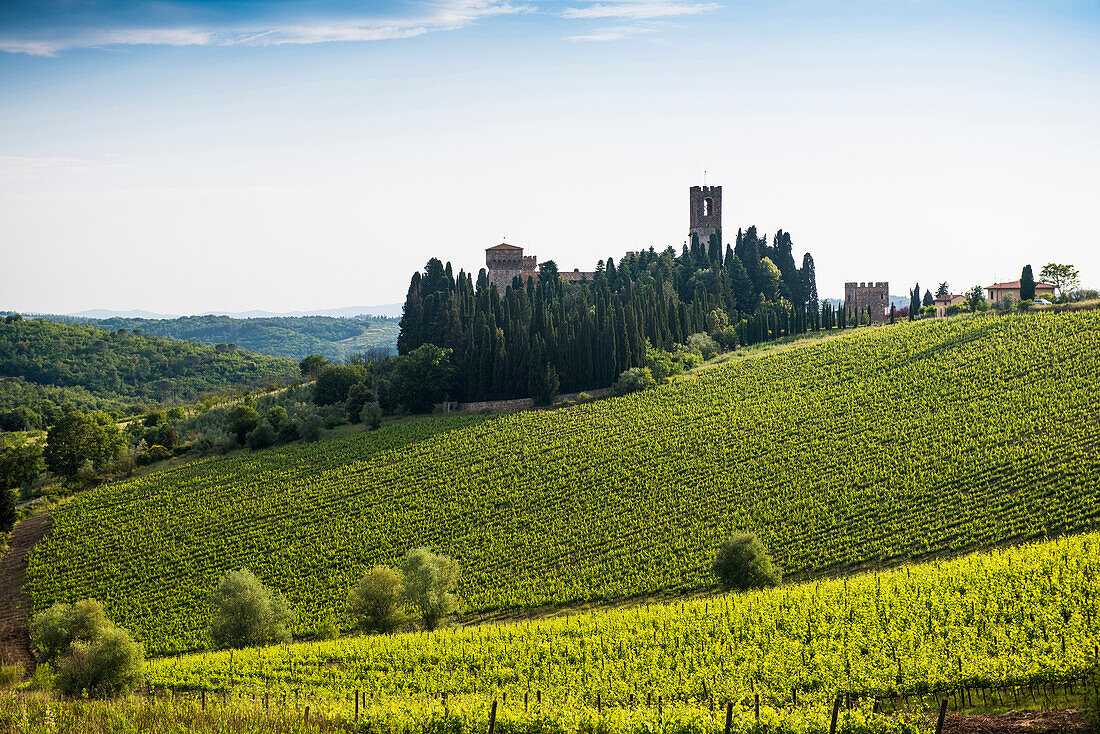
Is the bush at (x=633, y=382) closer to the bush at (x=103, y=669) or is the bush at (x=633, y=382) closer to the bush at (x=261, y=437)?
the bush at (x=261, y=437)

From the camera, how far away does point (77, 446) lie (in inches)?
2793

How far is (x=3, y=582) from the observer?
52188 mm

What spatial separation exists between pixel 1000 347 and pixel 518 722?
62.5 m

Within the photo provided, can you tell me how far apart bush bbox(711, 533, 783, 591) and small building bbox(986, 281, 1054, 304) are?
62.2 meters

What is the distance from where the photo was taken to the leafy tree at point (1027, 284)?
8244cm

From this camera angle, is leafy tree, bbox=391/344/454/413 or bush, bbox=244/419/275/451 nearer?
bush, bbox=244/419/275/451

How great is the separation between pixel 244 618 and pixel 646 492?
82.7 feet

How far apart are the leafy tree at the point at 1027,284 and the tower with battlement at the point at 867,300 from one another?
1690cm

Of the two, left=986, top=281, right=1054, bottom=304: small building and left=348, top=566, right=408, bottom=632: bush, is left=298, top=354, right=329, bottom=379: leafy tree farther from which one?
left=986, top=281, right=1054, bottom=304: small building

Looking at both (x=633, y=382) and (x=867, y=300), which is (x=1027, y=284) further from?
(x=633, y=382)

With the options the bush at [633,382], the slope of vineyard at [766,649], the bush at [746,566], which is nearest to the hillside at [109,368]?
the bush at [633,382]

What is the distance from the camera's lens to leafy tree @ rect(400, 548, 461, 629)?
39375 mm

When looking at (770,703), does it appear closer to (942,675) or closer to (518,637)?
(942,675)

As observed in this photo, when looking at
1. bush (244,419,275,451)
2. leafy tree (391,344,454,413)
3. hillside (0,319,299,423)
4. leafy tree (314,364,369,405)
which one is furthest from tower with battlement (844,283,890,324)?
hillside (0,319,299,423)
